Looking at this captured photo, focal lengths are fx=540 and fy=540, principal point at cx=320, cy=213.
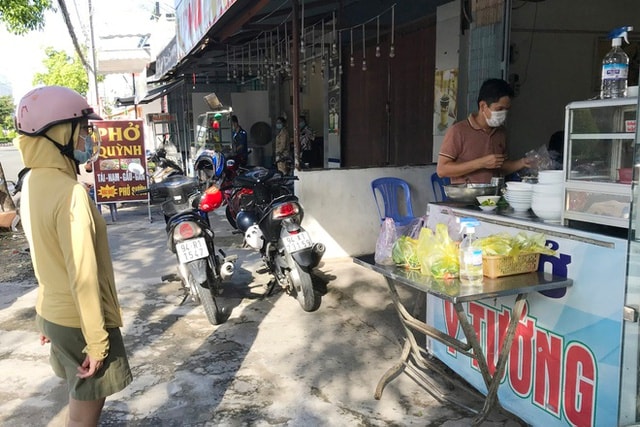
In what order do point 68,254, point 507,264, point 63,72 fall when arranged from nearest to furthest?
1. point 68,254
2. point 507,264
3. point 63,72

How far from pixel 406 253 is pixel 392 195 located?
340 cm

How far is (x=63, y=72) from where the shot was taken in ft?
146

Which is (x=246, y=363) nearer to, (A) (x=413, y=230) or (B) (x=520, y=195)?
(A) (x=413, y=230)

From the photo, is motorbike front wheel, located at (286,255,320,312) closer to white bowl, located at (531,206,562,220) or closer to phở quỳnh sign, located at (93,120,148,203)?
white bowl, located at (531,206,562,220)

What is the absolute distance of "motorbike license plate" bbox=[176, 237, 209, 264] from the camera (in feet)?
14.5

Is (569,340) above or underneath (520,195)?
underneath

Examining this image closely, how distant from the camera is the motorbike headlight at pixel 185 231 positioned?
14.9 feet

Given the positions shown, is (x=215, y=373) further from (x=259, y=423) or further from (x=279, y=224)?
(x=279, y=224)

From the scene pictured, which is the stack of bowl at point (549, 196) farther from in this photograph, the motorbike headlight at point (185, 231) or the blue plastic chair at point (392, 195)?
the blue plastic chair at point (392, 195)

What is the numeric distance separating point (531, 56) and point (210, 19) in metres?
4.00

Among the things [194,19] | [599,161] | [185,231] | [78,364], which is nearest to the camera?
[78,364]

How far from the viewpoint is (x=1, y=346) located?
13.7 ft

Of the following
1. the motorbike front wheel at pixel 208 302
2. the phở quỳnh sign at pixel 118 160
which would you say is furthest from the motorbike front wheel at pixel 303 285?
the phở quỳnh sign at pixel 118 160

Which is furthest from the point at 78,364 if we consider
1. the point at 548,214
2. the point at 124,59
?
the point at 124,59
